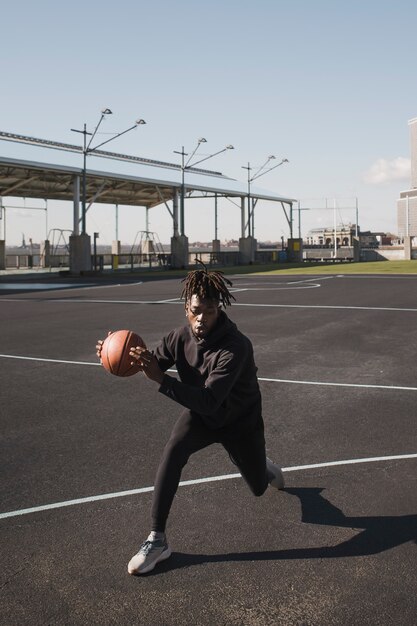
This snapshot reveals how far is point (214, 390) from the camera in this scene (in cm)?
402

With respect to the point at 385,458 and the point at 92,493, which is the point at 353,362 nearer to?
the point at 385,458

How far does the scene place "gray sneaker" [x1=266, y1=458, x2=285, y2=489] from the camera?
510 cm

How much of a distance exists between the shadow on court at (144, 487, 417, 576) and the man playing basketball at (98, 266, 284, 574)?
0.81 ft

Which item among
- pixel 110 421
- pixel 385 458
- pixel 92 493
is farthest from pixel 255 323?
pixel 92 493

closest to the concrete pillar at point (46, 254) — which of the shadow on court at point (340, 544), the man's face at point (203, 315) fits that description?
the shadow on court at point (340, 544)

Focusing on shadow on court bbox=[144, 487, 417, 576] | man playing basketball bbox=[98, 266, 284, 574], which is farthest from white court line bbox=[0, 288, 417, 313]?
man playing basketball bbox=[98, 266, 284, 574]

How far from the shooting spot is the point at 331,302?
22.6 meters

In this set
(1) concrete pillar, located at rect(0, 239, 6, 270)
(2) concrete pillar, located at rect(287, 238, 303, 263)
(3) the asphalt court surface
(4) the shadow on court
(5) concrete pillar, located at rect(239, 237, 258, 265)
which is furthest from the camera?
(2) concrete pillar, located at rect(287, 238, 303, 263)

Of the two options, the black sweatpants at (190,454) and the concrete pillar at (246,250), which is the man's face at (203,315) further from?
the concrete pillar at (246,250)

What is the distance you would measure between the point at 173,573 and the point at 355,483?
2090mm

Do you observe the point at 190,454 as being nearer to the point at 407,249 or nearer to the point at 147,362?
the point at 147,362

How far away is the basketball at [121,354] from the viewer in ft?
14.0

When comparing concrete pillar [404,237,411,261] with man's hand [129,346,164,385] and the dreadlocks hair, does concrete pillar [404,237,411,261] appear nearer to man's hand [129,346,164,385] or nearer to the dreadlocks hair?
the dreadlocks hair

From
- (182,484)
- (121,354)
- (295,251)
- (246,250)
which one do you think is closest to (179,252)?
(246,250)
